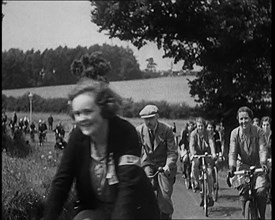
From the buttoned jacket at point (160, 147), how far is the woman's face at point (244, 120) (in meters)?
0.51

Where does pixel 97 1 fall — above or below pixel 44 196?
above

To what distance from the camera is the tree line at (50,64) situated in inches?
83.8

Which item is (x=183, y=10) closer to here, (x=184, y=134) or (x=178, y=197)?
(x=184, y=134)

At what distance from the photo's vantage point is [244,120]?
8.11ft

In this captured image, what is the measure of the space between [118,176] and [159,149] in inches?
19.2

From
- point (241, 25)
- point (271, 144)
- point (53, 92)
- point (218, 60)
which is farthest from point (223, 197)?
point (53, 92)

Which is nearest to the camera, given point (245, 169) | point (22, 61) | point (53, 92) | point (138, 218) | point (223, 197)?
point (138, 218)

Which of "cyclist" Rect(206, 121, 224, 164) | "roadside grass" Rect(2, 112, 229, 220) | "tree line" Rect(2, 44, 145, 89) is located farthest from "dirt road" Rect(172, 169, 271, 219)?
"tree line" Rect(2, 44, 145, 89)

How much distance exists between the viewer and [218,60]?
249 centimetres

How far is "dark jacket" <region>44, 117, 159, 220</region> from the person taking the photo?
1523mm

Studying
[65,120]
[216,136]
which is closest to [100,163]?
[65,120]

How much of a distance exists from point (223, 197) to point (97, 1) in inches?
48.1

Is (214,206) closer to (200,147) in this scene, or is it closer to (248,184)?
(248,184)

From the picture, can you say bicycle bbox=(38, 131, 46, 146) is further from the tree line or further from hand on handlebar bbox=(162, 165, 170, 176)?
hand on handlebar bbox=(162, 165, 170, 176)
